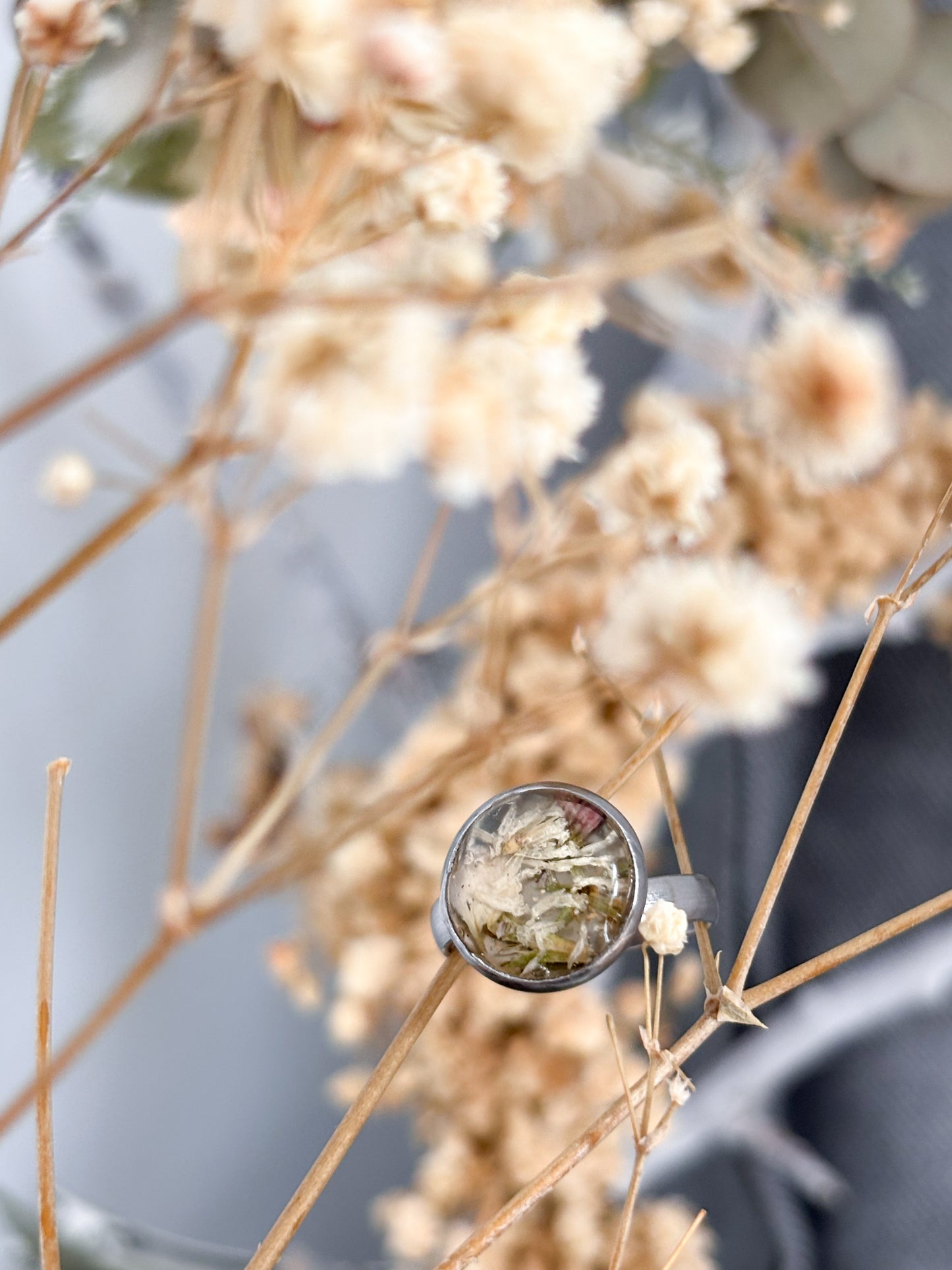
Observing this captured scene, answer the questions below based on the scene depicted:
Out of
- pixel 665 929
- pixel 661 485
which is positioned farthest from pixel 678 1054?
pixel 661 485

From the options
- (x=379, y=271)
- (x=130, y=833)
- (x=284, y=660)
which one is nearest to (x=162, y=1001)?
(x=130, y=833)

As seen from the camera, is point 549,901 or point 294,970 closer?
point 549,901

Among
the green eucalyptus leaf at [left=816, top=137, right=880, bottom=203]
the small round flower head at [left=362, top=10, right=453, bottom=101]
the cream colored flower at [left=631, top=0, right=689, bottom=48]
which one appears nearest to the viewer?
the small round flower head at [left=362, top=10, right=453, bottom=101]

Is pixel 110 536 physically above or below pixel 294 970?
above

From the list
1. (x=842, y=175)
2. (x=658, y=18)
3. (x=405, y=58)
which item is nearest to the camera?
(x=405, y=58)

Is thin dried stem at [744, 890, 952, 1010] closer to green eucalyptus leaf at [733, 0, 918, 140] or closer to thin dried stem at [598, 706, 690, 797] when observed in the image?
thin dried stem at [598, 706, 690, 797]

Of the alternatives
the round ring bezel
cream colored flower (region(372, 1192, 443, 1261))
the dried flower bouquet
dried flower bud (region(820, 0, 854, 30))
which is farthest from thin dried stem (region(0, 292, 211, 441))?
cream colored flower (region(372, 1192, 443, 1261))

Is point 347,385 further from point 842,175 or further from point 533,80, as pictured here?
point 842,175
